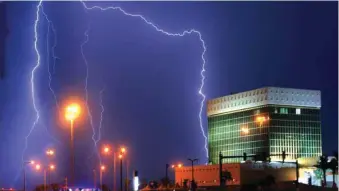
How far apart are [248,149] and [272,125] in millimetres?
7912

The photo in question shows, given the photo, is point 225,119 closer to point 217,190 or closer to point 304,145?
point 304,145

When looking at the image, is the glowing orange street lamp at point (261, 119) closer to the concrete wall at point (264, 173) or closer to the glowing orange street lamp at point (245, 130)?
the glowing orange street lamp at point (245, 130)

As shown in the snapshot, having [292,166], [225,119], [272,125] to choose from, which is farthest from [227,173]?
[225,119]

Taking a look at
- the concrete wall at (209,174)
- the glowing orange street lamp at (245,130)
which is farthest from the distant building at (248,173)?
the glowing orange street lamp at (245,130)

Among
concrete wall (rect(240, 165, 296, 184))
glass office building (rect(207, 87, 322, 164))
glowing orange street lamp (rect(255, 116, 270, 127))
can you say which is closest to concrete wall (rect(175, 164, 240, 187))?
concrete wall (rect(240, 165, 296, 184))

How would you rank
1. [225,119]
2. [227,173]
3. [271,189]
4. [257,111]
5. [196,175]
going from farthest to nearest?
[225,119] < [257,111] < [196,175] < [227,173] < [271,189]

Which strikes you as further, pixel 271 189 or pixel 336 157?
pixel 336 157

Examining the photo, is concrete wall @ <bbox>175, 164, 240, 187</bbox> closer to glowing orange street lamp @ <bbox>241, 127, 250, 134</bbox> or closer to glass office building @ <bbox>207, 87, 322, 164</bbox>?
glass office building @ <bbox>207, 87, 322, 164</bbox>

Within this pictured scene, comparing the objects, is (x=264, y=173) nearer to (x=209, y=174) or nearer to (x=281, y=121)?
(x=209, y=174)

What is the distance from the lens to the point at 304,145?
427 feet

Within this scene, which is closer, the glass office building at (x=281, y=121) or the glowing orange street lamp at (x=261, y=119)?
the glass office building at (x=281, y=121)

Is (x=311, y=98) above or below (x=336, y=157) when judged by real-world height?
above

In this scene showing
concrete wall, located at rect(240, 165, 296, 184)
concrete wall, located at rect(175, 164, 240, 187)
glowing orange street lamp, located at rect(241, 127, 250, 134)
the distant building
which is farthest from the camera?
glowing orange street lamp, located at rect(241, 127, 250, 134)

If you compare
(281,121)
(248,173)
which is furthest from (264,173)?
(281,121)
